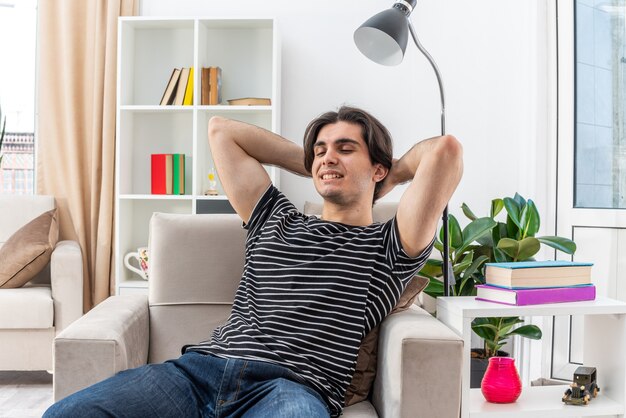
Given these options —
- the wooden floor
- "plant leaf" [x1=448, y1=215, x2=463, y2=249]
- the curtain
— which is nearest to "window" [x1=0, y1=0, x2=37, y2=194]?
the curtain

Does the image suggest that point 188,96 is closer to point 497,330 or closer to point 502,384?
point 497,330

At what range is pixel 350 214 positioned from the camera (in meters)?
1.98

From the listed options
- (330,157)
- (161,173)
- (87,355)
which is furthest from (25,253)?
(330,157)

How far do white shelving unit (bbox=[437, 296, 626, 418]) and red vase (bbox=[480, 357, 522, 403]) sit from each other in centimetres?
2

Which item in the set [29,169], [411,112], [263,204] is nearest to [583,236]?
[411,112]

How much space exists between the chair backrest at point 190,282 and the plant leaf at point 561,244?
1235 mm

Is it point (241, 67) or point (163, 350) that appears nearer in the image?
point (163, 350)

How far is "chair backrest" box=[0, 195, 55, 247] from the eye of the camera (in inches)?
138

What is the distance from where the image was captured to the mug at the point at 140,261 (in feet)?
11.7

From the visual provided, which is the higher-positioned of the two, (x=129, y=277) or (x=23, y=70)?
(x=23, y=70)

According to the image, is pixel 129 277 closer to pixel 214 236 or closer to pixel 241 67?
pixel 241 67

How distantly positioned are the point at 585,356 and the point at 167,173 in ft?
7.63

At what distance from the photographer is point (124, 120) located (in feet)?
12.1

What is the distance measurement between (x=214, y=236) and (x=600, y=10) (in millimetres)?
2012
